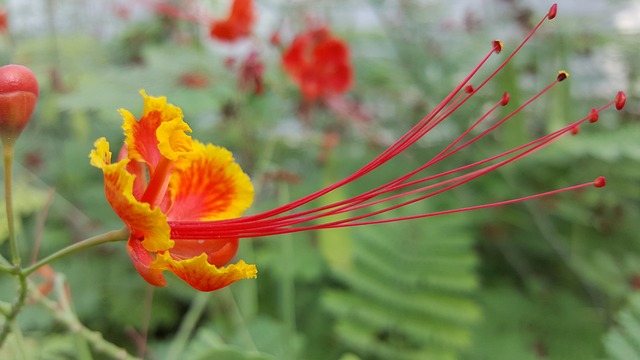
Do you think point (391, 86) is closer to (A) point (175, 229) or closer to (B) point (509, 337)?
(B) point (509, 337)

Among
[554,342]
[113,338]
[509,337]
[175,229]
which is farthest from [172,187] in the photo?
[113,338]

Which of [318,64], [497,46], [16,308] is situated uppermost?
[318,64]

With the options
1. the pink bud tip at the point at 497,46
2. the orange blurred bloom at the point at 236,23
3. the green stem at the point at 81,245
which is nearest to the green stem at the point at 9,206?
the green stem at the point at 81,245

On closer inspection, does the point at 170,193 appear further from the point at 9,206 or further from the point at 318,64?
the point at 318,64

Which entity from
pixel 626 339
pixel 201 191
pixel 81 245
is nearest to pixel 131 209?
pixel 81 245

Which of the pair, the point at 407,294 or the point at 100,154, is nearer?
the point at 100,154

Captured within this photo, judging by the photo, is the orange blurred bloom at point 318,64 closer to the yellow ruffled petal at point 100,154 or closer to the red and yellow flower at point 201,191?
the red and yellow flower at point 201,191
